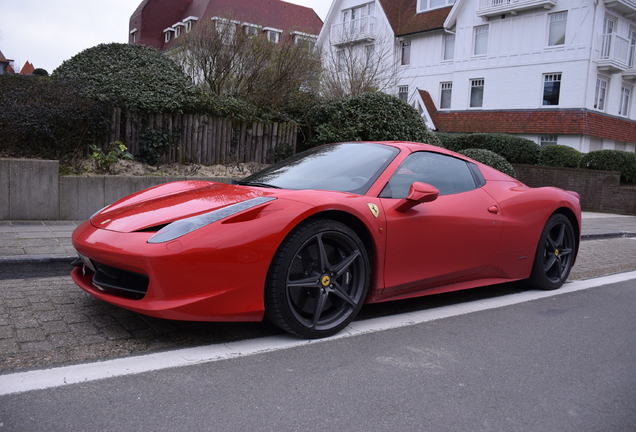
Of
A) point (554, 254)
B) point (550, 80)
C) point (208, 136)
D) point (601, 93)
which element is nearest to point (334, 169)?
point (554, 254)

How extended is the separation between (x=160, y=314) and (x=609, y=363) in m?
2.72

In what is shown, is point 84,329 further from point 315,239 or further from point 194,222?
point 315,239

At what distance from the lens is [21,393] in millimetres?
2432

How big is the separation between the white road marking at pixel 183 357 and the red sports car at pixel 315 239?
0.18m

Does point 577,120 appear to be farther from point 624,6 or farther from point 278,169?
point 278,169

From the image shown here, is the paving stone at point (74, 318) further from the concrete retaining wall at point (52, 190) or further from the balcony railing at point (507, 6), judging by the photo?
the balcony railing at point (507, 6)

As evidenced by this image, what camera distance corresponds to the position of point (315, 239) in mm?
3365

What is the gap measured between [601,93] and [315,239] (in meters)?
24.7

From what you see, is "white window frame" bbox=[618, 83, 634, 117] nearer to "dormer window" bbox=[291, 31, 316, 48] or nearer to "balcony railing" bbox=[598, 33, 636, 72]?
"balcony railing" bbox=[598, 33, 636, 72]

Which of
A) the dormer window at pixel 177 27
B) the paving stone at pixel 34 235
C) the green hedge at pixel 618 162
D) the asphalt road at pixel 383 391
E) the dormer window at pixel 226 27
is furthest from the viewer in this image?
the dormer window at pixel 177 27

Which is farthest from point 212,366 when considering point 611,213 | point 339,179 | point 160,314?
point 611,213

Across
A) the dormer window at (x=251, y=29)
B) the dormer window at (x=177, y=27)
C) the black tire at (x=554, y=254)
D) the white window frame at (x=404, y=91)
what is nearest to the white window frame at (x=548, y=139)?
the white window frame at (x=404, y=91)

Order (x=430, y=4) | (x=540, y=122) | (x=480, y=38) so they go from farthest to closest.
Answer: (x=430, y=4)
(x=480, y=38)
(x=540, y=122)

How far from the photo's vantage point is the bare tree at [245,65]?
33.8 ft
